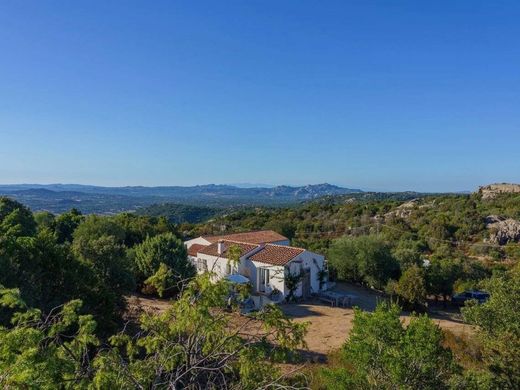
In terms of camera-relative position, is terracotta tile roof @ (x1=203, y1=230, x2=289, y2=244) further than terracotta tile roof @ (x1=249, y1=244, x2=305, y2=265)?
Yes

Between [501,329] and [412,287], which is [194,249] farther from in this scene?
[501,329]

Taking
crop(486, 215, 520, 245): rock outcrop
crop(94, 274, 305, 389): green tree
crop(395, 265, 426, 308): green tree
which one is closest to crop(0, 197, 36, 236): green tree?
crop(94, 274, 305, 389): green tree

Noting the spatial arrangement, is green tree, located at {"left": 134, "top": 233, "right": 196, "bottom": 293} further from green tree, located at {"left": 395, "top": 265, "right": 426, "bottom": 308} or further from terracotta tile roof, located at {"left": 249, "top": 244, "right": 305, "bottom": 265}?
→ green tree, located at {"left": 395, "top": 265, "right": 426, "bottom": 308}

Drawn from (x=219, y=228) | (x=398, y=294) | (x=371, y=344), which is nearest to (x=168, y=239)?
(x=398, y=294)

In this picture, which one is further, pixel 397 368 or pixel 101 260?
pixel 101 260

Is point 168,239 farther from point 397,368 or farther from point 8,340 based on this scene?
point 8,340

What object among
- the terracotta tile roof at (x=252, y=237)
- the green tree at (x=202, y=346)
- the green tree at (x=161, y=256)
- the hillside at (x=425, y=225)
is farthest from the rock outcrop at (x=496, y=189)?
the green tree at (x=202, y=346)
